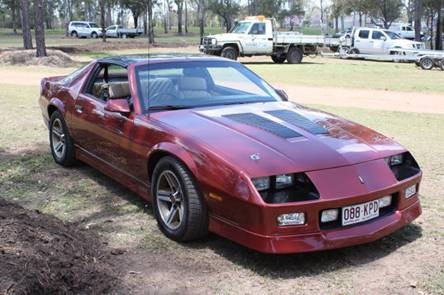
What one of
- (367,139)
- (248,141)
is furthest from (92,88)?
(367,139)

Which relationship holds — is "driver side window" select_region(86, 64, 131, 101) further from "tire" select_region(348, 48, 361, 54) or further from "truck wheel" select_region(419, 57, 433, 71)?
"tire" select_region(348, 48, 361, 54)

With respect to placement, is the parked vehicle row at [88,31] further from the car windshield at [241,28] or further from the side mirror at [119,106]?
the side mirror at [119,106]

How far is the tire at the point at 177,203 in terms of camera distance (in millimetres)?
4285

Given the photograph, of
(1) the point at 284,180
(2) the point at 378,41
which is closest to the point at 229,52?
(2) the point at 378,41

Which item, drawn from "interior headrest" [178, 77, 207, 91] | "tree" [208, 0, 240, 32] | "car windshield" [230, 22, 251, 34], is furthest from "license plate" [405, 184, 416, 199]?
"tree" [208, 0, 240, 32]

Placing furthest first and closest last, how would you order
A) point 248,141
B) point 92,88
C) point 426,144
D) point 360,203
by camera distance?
1. point 426,144
2. point 92,88
3. point 248,141
4. point 360,203

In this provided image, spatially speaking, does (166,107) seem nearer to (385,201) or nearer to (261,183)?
(261,183)

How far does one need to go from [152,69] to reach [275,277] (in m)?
2.50

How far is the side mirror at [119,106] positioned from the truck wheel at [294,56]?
2501 cm

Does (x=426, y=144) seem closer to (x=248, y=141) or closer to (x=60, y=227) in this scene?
(x=248, y=141)

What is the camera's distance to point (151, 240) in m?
4.63

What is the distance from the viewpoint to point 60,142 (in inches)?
275

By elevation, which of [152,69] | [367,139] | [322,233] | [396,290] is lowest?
[396,290]

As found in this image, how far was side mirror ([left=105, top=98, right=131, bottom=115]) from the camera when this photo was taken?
17.1ft
